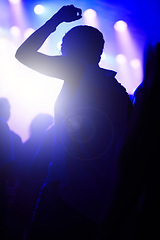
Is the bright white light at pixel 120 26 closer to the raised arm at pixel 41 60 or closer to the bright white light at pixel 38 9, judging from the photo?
the bright white light at pixel 38 9

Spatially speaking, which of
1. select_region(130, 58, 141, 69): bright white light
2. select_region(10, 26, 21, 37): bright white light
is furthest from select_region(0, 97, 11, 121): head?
select_region(130, 58, 141, 69): bright white light

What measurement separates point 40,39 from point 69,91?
0.29m

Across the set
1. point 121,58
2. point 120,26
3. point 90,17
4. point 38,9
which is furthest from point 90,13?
point 121,58

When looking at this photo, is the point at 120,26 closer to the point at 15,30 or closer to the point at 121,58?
the point at 121,58

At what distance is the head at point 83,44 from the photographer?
1.04m

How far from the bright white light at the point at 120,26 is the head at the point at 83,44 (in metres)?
3.99

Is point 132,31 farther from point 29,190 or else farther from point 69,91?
point 69,91

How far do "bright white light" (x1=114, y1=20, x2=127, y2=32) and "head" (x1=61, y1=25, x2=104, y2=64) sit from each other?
3.99m

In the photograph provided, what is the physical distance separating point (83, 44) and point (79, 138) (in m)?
0.45

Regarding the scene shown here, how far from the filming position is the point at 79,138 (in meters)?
0.88

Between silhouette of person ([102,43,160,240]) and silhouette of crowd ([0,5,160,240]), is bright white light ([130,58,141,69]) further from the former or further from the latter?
silhouette of person ([102,43,160,240])

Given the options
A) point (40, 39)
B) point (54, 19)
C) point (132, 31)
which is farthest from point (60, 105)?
point (132, 31)

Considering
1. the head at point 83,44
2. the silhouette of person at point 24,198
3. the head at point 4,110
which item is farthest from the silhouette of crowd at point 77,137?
the head at point 4,110

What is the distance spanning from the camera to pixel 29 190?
6.99 feet
